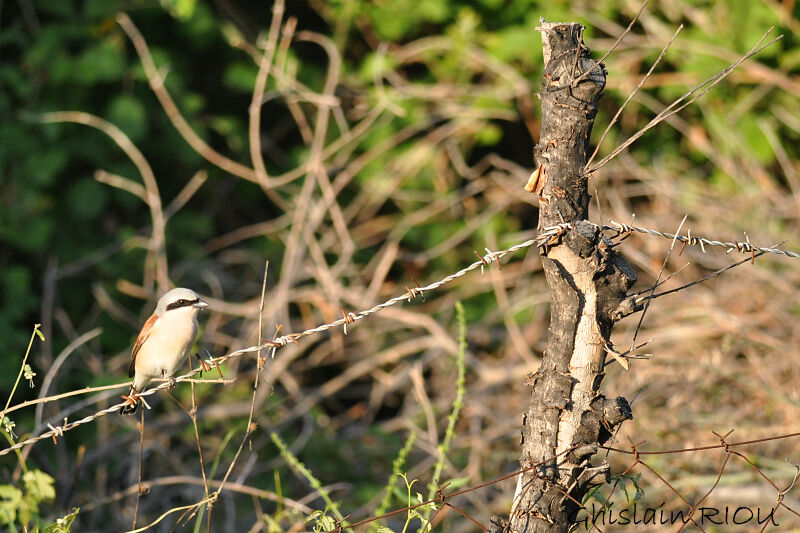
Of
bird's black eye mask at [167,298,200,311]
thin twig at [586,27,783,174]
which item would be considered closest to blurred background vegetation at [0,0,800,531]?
bird's black eye mask at [167,298,200,311]

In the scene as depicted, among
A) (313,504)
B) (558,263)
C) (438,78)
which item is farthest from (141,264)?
(558,263)

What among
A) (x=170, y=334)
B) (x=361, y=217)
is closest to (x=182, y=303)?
(x=170, y=334)

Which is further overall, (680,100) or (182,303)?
(182,303)

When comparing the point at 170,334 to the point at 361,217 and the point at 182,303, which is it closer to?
the point at 182,303

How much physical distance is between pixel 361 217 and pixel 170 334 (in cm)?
351

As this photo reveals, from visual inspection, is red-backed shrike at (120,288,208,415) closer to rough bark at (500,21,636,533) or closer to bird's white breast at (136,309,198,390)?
bird's white breast at (136,309,198,390)

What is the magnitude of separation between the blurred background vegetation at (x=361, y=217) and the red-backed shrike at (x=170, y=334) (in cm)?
157

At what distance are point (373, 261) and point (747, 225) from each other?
277cm

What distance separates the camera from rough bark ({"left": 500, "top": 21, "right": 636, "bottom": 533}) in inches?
87.3

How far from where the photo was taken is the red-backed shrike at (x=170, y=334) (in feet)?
10.2

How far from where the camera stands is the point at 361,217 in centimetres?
653

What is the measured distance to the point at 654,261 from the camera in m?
5.79

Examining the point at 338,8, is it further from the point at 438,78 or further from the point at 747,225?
the point at 747,225

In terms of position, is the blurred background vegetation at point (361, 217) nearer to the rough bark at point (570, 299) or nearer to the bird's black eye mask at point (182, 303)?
the bird's black eye mask at point (182, 303)
